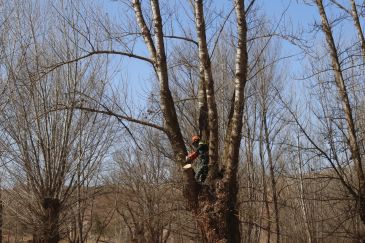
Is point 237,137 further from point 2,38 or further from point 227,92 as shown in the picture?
point 227,92

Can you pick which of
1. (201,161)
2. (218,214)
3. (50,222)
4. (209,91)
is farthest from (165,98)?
(50,222)

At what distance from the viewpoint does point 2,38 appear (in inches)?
413

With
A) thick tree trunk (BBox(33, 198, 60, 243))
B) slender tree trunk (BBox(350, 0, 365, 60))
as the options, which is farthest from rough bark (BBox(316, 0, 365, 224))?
thick tree trunk (BBox(33, 198, 60, 243))

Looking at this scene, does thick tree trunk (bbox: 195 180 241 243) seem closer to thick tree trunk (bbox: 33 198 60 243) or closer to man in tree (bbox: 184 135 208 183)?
man in tree (bbox: 184 135 208 183)

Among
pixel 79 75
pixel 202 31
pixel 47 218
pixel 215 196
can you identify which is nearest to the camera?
pixel 215 196

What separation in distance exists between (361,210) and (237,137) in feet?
12.4

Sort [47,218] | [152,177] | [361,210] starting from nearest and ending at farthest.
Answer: [361,210]
[47,218]
[152,177]

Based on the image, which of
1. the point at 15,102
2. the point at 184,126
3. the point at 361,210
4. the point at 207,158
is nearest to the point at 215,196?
the point at 207,158

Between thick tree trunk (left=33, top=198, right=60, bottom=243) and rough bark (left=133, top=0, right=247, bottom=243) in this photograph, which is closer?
rough bark (left=133, top=0, right=247, bottom=243)

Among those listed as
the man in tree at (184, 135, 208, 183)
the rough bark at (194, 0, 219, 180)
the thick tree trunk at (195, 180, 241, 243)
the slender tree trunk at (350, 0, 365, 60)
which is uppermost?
the slender tree trunk at (350, 0, 365, 60)

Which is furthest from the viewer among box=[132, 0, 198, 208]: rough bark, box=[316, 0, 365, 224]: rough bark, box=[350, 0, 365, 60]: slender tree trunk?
box=[350, 0, 365, 60]: slender tree trunk

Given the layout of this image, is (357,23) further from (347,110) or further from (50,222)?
(50,222)

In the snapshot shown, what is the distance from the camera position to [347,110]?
7820 mm

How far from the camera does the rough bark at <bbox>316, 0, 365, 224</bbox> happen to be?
738cm
